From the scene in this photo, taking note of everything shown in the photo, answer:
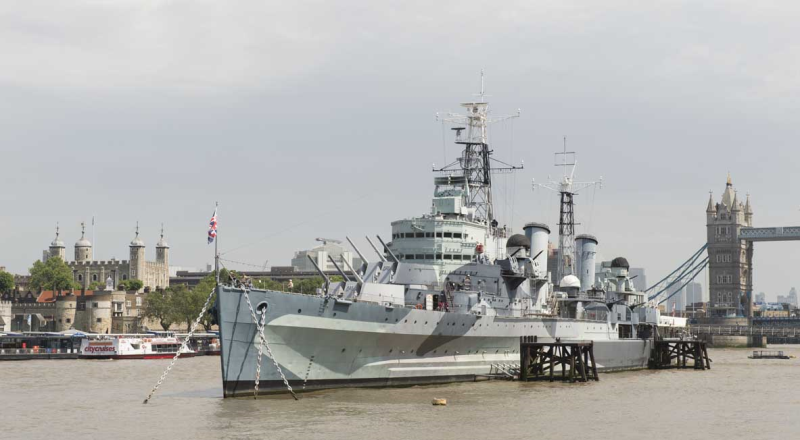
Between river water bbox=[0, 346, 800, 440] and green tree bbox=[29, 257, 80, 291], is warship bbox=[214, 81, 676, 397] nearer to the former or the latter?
river water bbox=[0, 346, 800, 440]

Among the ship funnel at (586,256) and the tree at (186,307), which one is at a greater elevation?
the ship funnel at (586,256)

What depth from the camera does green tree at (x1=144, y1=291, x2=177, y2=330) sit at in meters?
132

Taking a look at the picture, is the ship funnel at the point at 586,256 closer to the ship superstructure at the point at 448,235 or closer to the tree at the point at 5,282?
the ship superstructure at the point at 448,235

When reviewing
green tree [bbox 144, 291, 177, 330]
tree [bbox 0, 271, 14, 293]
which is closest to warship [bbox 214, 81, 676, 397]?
green tree [bbox 144, 291, 177, 330]

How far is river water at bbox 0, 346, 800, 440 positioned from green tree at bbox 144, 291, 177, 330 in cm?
8063

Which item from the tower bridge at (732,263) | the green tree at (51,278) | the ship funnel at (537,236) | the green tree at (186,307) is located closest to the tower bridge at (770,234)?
the tower bridge at (732,263)

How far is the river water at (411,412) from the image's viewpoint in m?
32.1

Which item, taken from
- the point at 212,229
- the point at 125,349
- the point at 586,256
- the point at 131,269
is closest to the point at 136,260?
the point at 131,269

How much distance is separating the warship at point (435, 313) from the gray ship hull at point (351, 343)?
0.05m

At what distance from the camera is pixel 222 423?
32.9 m

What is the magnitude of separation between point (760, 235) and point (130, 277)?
4588 inches

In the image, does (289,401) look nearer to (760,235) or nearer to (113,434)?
(113,434)

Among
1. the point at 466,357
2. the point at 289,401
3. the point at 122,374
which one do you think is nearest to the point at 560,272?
the point at 466,357

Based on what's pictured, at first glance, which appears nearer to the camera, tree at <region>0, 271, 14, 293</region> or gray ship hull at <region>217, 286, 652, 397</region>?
gray ship hull at <region>217, 286, 652, 397</region>
